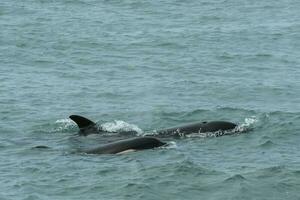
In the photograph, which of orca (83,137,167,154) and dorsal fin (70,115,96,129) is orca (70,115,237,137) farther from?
orca (83,137,167,154)

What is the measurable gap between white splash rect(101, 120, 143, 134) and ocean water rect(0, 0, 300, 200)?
0.22ft

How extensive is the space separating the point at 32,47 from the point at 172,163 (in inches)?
770

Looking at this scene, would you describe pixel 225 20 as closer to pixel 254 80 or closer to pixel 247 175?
pixel 254 80

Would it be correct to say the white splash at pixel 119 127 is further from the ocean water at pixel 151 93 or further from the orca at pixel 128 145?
the orca at pixel 128 145

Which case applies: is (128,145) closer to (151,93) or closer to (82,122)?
(82,122)

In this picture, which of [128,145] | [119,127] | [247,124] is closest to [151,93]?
[119,127]

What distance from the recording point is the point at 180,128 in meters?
25.9

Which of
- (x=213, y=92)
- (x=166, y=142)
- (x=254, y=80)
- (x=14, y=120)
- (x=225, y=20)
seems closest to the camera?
(x=166, y=142)

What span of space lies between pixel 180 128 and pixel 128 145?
2.71m

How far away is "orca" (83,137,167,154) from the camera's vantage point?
23516 millimetres

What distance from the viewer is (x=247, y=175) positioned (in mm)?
21266

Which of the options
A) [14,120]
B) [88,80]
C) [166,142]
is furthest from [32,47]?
[166,142]

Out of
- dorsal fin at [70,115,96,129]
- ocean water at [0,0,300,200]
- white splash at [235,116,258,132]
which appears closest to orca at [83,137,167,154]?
ocean water at [0,0,300,200]

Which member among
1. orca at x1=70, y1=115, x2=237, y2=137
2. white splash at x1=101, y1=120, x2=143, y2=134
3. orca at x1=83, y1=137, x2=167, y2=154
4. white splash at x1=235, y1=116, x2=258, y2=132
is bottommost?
white splash at x1=235, y1=116, x2=258, y2=132
